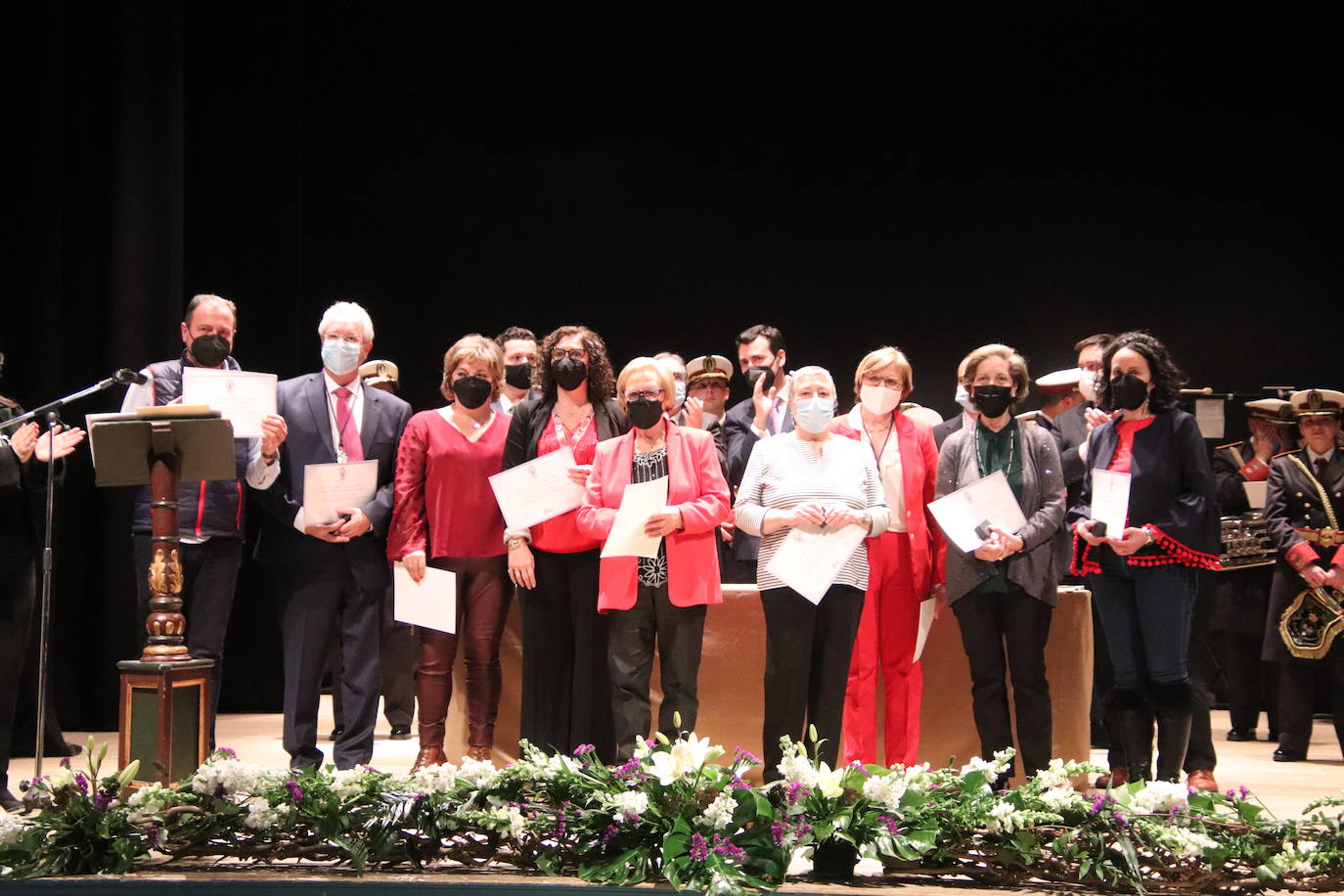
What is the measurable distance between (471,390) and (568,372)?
1.27ft

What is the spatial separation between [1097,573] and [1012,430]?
0.55 m

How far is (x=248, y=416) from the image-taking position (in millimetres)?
4109

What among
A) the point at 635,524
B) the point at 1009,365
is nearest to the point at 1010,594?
the point at 1009,365

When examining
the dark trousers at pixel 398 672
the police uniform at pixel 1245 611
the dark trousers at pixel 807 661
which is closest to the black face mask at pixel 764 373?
the dark trousers at pixel 807 661

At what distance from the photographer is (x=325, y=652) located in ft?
14.1

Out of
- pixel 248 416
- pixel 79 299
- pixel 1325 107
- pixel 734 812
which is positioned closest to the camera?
pixel 734 812

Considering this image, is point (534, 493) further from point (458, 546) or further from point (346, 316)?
point (346, 316)

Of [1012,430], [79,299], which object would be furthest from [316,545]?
[79,299]

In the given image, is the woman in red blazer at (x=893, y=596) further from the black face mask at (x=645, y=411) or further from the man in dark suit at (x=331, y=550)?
the man in dark suit at (x=331, y=550)

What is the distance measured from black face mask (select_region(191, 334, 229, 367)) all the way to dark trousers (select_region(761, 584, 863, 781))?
78.8 inches

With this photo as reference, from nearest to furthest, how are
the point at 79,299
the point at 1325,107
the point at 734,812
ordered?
the point at 734,812
the point at 79,299
the point at 1325,107

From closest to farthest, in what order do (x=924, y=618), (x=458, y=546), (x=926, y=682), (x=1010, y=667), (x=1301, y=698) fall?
1. (x=1010, y=667)
2. (x=458, y=546)
3. (x=924, y=618)
4. (x=926, y=682)
5. (x=1301, y=698)

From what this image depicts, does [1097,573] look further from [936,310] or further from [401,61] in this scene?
[401,61]

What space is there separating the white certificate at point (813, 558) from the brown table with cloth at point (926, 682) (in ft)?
2.53
